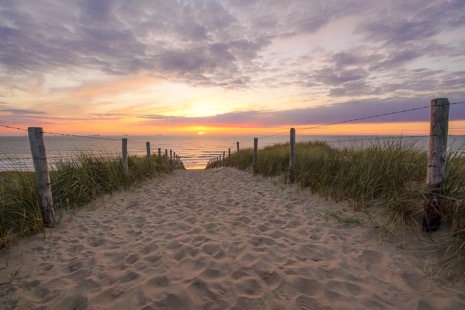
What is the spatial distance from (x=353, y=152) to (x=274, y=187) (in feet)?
8.09

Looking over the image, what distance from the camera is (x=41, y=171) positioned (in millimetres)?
4152

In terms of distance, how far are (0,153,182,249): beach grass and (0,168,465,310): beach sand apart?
315 mm

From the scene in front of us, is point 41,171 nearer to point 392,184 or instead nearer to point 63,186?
point 63,186

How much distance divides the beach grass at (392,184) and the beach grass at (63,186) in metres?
5.21

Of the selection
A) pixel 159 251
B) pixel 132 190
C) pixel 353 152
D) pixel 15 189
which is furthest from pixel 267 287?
pixel 132 190

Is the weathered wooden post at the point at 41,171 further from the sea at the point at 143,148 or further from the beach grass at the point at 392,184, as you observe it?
the beach grass at the point at 392,184

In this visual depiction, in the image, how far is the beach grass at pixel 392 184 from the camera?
3133 mm

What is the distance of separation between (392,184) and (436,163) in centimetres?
106

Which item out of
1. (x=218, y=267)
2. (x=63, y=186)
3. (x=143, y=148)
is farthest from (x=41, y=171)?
(x=143, y=148)

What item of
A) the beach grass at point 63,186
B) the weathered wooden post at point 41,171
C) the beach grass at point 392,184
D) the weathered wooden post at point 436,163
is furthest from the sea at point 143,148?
the weathered wooden post at point 41,171

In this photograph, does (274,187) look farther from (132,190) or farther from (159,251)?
(159,251)

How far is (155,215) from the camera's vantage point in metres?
5.44

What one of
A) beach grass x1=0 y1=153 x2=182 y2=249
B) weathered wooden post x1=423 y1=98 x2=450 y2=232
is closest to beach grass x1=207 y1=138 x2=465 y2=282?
weathered wooden post x1=423 y1=98 x2=450 y2=232

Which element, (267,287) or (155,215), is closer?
(267,287)
